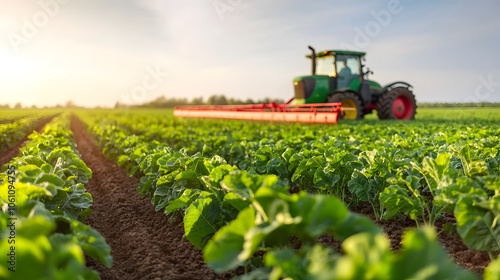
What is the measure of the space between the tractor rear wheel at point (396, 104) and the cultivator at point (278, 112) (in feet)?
8.13

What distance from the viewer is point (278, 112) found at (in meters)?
14.2

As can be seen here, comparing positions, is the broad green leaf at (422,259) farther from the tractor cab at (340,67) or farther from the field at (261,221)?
the tractor cab at (340,67)

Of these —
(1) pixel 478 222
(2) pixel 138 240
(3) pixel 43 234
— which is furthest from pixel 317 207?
(2) pixel 138 240

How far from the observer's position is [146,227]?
432cm

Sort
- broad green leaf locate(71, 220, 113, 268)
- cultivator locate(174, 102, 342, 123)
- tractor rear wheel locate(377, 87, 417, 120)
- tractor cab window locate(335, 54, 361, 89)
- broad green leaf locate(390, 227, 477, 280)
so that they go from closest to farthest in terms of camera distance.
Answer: broad green leaf locate(390, 227, 477, 280), broad green leaf locate(71, 220, 113, 268), cultivator locate(174, 102, 342, 123), tractor cab window locate(335, 54, 361, 89), tractor rear wheel locate(377, 87, 417, 120)

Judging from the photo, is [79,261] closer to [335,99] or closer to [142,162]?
[142,162]

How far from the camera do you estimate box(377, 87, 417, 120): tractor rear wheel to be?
1555 cm

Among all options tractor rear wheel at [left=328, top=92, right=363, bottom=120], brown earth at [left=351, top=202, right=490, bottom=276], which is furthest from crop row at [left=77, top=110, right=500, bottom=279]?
tractor rear wheel at [left=328, top=92, right=363, bottom=120]

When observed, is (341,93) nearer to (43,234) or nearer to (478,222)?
(478,222)

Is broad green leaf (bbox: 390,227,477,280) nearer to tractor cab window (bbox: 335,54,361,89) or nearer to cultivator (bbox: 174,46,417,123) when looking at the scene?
cultivator (bbox: 174,46,417,123)

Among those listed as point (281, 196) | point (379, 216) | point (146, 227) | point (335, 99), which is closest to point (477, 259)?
point (379, 216)

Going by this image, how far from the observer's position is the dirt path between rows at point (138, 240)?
3068mm

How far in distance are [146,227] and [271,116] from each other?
10569 millimetres

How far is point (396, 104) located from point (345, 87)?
119 inches
